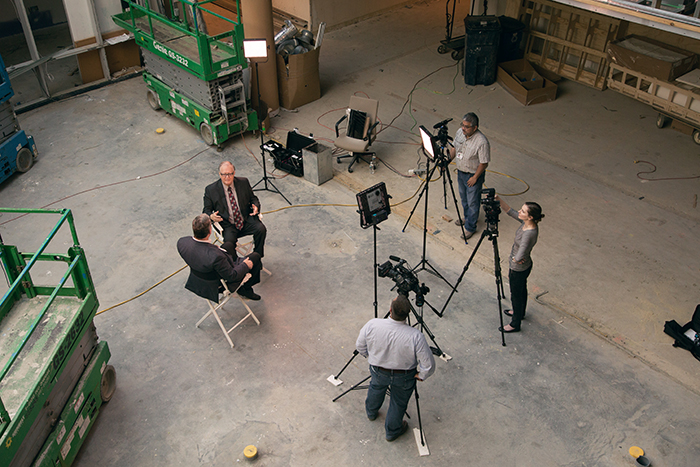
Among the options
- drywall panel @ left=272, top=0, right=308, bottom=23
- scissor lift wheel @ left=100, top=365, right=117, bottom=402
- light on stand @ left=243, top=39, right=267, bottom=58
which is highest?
light on stand @ left=243, top=39, right=267, bottom=58

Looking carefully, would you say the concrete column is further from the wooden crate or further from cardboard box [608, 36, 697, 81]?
cardboard box [608, 36, 697, 81]

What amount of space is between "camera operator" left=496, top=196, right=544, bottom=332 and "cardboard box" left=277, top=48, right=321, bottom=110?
544cm

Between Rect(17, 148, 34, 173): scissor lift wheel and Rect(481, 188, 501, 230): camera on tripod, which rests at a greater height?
Rect(481, 188, 501, 230): camera on tripod

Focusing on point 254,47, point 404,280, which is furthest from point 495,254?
point 254,47

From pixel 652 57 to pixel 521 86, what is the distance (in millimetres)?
2111

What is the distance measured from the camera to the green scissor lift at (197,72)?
8.85m

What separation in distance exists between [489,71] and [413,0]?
5.01m

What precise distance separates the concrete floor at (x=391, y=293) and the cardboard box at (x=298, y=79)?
25 cm

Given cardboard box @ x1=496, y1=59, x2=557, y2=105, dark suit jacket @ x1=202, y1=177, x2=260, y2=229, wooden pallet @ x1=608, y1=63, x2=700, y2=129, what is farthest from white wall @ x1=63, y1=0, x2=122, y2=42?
wooden pallet @ x1=608, y1=63, x2=700, y2=129

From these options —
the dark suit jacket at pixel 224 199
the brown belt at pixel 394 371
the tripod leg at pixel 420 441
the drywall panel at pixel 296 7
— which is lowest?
the tripod leg at pixel 420 441

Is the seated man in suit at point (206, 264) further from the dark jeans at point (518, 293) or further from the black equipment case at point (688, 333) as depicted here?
the black equipment case at point (688, 333)

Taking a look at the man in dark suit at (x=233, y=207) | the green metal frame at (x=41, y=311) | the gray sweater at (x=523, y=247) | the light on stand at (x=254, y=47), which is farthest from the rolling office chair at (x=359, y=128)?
the green metal frame at (x=41, y=311)

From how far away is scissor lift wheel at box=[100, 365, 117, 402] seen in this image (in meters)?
5.57

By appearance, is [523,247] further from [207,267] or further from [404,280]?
[207,267]
